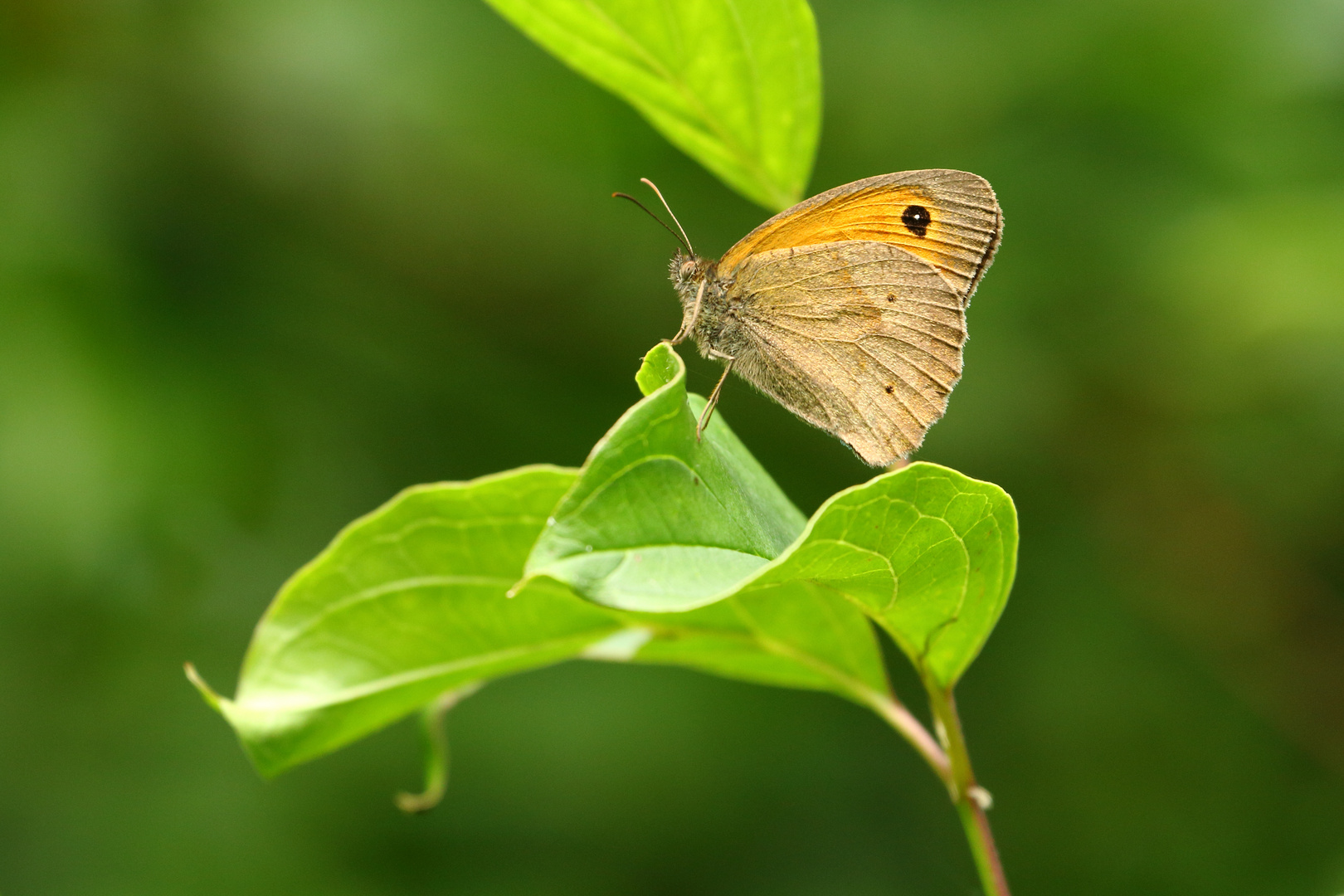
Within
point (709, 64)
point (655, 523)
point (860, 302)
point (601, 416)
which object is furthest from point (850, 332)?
point (601, 416)

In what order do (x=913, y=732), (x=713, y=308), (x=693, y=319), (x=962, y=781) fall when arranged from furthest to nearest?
1. (x=713, y=308)
2. (x=693, y=319)
3. (x=913, y=732)
4. (x=962, y=781)

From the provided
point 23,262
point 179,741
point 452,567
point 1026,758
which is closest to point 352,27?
point 23,262

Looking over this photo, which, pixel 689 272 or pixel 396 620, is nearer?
pixel 396 620

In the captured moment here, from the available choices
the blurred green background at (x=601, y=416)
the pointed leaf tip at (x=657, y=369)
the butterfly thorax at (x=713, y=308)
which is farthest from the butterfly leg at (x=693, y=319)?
the blurred green background at (x=601, y=416)

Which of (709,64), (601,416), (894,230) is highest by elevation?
(709,64)

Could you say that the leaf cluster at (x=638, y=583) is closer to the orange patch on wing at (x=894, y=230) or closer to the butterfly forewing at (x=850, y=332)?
the butterfly forewing at (x=850, y=332)

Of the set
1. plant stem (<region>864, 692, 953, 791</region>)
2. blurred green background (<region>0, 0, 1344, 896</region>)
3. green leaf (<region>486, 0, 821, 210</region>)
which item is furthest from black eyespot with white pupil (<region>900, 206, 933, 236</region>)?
blurred green background (<region>0, 0, 1344, 896</region>)

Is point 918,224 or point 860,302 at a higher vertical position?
point 918,224

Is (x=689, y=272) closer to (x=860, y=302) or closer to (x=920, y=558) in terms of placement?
(x=860, y=302)
